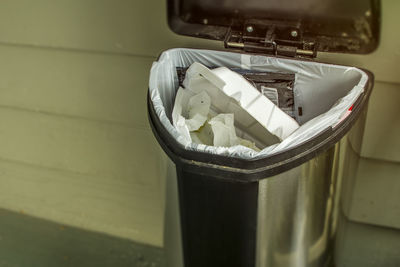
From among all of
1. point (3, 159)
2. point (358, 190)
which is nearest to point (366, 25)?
point (358, 190)

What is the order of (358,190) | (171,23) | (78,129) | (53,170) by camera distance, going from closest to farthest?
(171,23)
(358,190)
(78,129)
(53,170)

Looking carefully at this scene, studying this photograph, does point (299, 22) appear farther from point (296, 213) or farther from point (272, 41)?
point (296, 213)

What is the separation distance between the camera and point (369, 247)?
144cm

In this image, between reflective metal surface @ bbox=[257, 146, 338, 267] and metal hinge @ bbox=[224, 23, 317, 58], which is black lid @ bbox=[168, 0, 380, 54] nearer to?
metal hinge @ bbox=[224, 23, 317, 58]

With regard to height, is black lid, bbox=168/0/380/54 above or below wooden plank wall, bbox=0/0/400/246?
above

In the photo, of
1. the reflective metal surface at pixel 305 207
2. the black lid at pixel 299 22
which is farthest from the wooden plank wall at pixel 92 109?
the reflective metal surface at pixel 305 207

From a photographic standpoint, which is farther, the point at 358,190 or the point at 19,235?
the point at 19,235

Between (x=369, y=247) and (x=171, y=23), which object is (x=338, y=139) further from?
(x=369, y=247)

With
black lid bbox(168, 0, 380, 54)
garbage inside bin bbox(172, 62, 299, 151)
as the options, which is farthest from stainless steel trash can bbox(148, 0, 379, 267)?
garbage inside bin bbox(172, 62, 299, 151)

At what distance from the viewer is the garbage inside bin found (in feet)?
3.25

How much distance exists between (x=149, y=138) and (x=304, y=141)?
2.30 feet

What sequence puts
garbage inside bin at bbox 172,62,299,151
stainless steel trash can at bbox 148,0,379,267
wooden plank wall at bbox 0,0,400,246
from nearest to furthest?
stainless steel trash can at bbox 148,0,379,267 < garbage inside bin at bbox 172,62,299,151 < wooden plank wall at bbox 0,0,400,246

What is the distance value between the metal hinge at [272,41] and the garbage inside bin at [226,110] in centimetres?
13

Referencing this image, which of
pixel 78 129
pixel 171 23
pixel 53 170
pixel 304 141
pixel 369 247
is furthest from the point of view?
pixel 53 170
